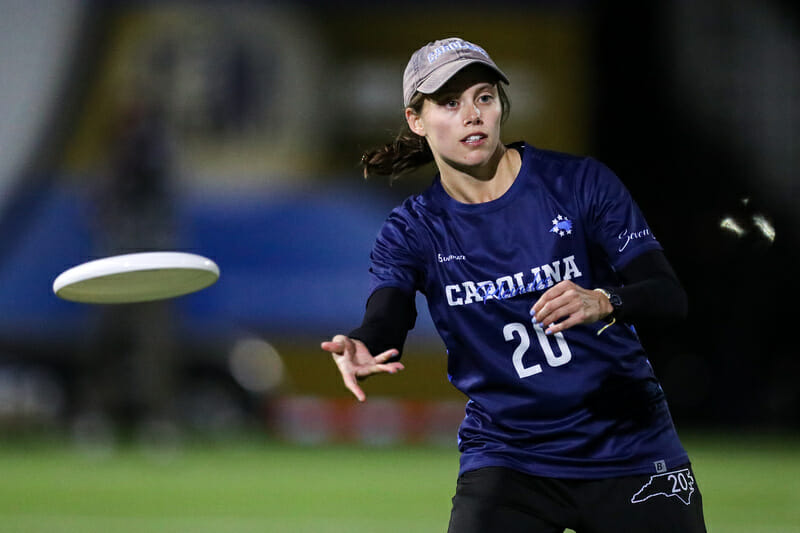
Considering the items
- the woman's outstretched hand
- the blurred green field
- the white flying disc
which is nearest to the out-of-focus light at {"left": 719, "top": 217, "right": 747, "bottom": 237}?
the woman's outstretched hand

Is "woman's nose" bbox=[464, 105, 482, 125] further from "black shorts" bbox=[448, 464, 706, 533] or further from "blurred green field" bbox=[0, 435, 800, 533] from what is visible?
"blurred green field" bbox=[0, 435, 800, 533]

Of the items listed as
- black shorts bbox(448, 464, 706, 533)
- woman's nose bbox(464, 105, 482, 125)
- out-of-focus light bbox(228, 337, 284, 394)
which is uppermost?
out-of-focus light bbox(228, 337, 284, 394)

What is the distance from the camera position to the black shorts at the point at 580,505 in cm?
402

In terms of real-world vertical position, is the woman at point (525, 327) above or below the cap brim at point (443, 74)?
below

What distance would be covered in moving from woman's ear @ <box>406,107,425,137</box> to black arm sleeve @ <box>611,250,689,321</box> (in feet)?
2.89

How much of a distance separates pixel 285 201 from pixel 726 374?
15.6 ft

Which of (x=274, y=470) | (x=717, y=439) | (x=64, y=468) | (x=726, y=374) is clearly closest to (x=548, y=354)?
(x=274, y=470)

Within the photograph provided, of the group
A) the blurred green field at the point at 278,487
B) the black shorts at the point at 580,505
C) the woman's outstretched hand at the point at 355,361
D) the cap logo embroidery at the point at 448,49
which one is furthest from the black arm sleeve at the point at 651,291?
the blurred green field at the point at 278,487

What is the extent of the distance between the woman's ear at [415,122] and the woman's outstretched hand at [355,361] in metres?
0.89

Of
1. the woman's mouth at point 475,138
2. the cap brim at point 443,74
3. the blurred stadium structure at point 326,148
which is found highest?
the blurred stadium structure at point 326,148

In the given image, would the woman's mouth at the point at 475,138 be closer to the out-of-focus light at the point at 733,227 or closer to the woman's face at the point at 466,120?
the woman's face at the point at 466,120

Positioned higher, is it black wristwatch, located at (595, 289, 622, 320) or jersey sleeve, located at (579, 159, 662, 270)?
jersey sleeve, located at (579, 159, 662, 270)

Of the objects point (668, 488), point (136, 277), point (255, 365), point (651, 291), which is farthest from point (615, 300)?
point (255, 365)

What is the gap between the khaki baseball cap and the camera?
4.20 m
